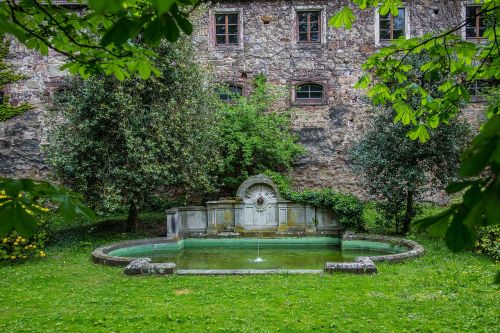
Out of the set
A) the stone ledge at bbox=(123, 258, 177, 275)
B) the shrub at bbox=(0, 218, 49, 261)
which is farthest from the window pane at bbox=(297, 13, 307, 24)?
the stone ledge at bbox=(123, 258, 177, 275)

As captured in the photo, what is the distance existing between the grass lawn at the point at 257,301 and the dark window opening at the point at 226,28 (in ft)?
34.5

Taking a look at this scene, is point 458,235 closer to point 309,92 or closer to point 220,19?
point 309,92

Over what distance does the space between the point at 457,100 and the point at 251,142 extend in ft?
32.6

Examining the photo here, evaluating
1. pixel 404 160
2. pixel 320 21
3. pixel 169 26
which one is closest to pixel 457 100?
pixel 169 26

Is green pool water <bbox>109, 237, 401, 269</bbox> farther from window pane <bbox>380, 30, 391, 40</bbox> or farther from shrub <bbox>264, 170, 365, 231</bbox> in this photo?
window pane <bbox>380, 30, 391, 40</bbox>

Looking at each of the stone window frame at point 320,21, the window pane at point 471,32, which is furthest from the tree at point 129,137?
the window pane at point 471,32

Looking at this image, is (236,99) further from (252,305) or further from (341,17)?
(341,17)

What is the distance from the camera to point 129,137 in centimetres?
1106

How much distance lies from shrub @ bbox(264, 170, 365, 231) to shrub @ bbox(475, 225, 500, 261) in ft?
9.20

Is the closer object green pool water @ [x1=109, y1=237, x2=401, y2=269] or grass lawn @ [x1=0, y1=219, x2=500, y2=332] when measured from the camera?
grass lawn @ [x1=0, y1=219, x2=500, y2=332]

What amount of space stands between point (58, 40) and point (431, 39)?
325 cm

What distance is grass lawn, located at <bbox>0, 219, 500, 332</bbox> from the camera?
5430 millimetres

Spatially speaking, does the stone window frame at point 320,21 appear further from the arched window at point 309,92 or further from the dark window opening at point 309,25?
the arched window at point 309,92

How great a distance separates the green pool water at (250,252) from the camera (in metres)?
9.47
